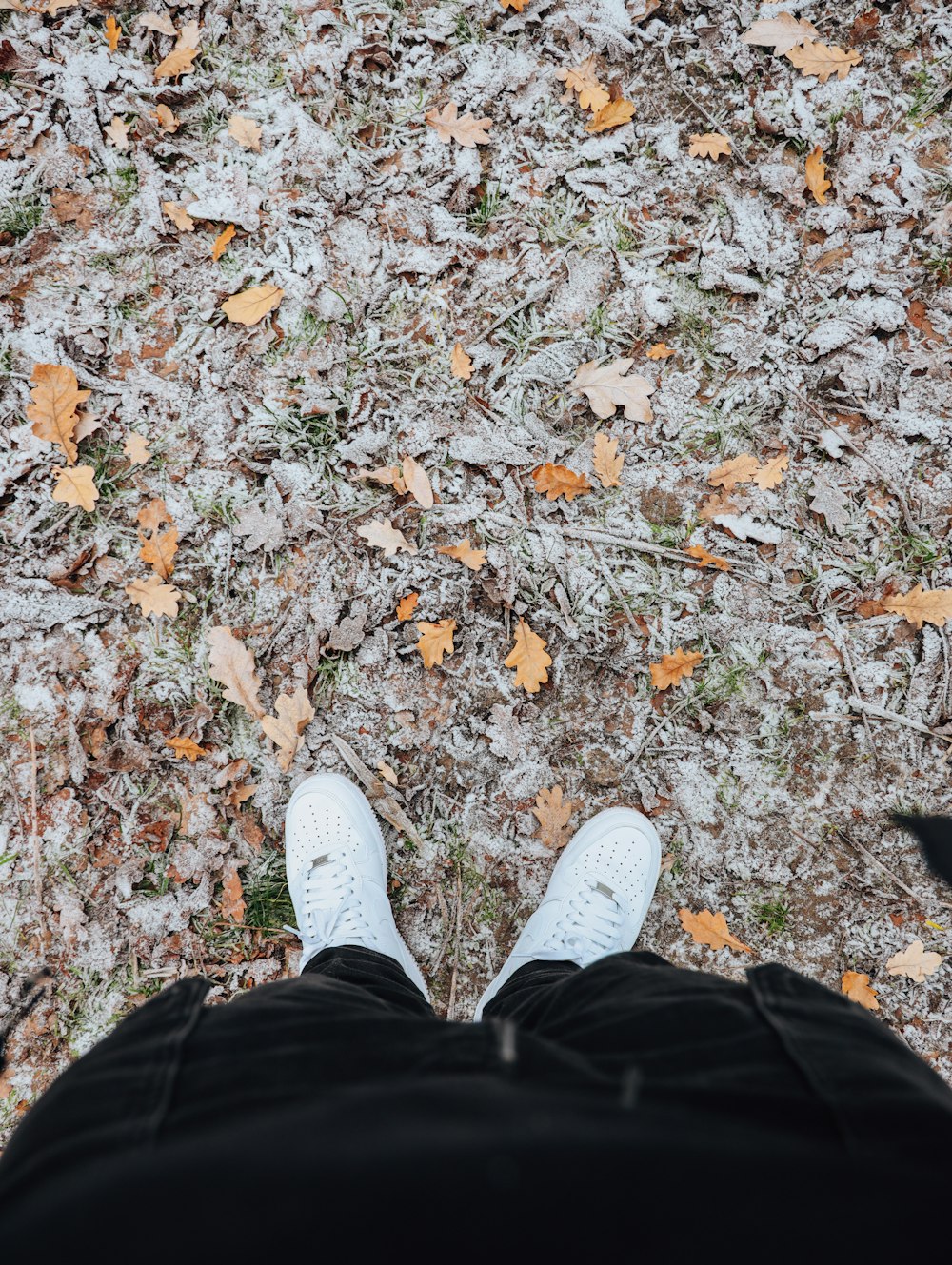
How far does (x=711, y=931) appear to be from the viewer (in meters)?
2.20

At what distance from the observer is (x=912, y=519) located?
225 cm

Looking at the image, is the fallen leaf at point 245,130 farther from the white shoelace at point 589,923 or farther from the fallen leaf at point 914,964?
the fallen leaf at point 914,964

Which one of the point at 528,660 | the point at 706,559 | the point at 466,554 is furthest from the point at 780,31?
the point at 528,660

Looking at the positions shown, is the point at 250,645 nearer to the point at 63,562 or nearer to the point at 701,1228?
the point at 63,562

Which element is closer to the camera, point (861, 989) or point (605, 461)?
point (861, 989)

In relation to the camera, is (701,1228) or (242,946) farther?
(242,946)

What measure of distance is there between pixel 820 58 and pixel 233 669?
278 centimetres

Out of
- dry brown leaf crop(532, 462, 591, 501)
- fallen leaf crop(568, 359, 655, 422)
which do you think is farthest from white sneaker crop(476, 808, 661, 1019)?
fallen leaf crop(568, 359, 655, 422)

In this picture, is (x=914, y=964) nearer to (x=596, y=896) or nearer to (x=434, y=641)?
(x=596, y=896)

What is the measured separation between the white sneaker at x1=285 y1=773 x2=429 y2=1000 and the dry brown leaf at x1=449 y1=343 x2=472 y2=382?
137 centimetres

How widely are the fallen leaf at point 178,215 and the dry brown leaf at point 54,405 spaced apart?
0.61m

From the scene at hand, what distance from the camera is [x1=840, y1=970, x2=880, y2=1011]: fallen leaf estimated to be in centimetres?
216

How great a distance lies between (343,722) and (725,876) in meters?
1.32

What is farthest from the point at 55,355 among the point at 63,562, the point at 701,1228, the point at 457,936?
the point at 701,1228
